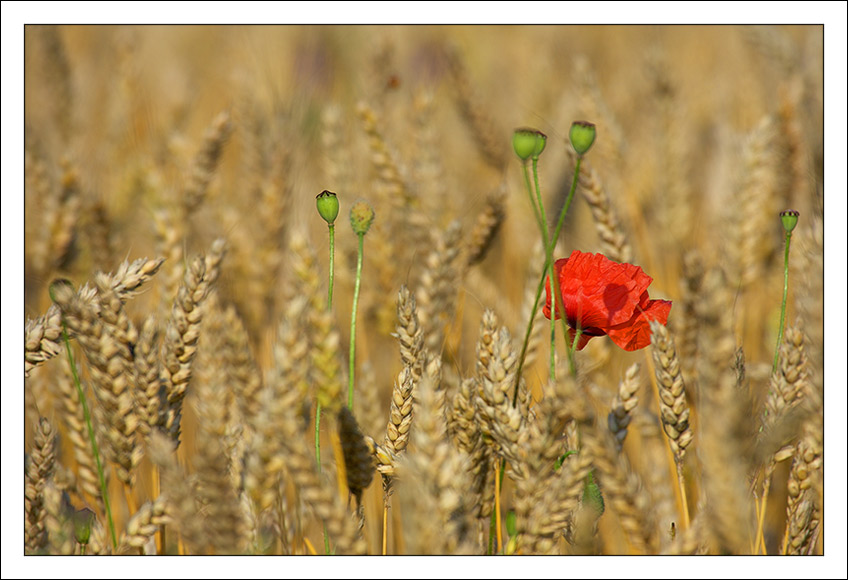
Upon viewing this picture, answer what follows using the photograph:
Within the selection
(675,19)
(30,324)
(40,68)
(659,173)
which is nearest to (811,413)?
(675,19)

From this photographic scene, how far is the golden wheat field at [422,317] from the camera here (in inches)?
25.9

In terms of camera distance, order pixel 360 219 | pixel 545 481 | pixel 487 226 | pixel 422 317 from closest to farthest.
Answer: pixel 545 481, pixel 360 219, pixel 422 317, pixel 487 226

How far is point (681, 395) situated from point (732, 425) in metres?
0.21

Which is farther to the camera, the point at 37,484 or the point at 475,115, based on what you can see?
the point at 475,115

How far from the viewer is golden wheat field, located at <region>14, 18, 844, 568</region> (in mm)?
657

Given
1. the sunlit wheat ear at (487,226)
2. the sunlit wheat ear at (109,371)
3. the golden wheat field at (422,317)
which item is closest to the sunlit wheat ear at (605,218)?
the golden wheat field at (422,317)

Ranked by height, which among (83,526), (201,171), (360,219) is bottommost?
(83,526)

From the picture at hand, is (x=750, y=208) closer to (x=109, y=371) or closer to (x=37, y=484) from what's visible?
(x=109, y=371)

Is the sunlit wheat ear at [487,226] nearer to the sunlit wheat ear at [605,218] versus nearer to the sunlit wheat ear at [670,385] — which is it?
the sunlit wheat ear at [605,218]

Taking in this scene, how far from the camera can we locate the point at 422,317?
0.99 meters

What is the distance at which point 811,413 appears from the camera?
0.75 metres

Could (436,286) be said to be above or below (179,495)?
above

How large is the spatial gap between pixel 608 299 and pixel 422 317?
27cm

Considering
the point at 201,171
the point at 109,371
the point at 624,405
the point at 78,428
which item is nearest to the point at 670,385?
the point at 624,405
